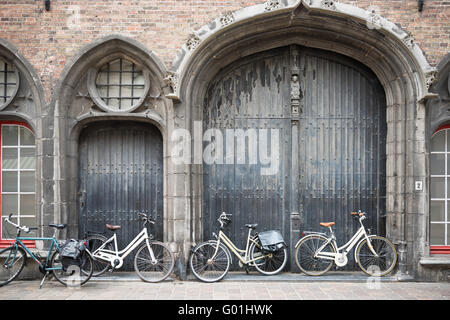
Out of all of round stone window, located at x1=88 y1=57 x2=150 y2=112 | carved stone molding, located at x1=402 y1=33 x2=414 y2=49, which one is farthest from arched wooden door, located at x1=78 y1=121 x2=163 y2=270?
carved stone molding, located at x1=402 y1=33 x2=414 y2=49

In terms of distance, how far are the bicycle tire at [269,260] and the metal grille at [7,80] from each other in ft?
17.6

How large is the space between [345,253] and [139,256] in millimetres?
3735

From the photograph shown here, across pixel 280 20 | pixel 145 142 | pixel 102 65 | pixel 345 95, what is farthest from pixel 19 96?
pixel 345 95

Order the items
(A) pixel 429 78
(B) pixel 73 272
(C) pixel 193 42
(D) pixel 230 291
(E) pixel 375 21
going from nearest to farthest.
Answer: (D) pixel 230 291 → (B) pixel 73 272 → (A) pixel 429 78 → (E) pixel 375 21 → (C) pixel 193 42

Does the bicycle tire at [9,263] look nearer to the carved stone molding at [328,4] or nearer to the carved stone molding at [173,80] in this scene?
the carved stone molding at [173,80]

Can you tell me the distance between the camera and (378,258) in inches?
279

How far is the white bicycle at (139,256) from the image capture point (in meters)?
6.87

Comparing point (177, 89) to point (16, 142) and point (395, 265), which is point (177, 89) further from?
point (395, 265)

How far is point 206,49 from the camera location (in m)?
7.13

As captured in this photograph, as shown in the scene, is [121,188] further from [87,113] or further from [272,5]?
[272,5]

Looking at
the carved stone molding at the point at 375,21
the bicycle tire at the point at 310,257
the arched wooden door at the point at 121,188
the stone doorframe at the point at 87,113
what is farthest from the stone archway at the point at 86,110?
the carved stone molding at the point at 375,21

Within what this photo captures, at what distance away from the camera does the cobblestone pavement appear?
6012mm

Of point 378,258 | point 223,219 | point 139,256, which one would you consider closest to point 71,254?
point 139,256

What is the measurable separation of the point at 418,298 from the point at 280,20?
5197mm
